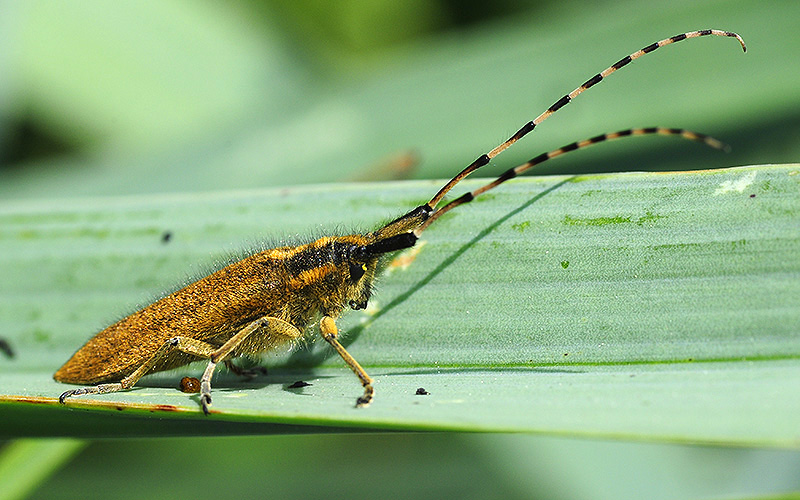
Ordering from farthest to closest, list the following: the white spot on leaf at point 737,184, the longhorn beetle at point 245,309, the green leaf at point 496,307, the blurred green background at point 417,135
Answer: the blurred green background at point 417,135
the longhorn beetle at point 245,309
the white spot on leaf at point 737,184
the green leaf at point 496,307

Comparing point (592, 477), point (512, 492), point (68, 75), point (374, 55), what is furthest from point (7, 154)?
point (592, 477)

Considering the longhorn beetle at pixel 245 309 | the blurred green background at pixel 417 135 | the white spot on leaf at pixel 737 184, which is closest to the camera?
the white spot on leaf at pixel 737 184

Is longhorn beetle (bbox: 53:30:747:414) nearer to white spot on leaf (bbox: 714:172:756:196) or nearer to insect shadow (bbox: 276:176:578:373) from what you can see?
insect shadow (bbox: 276:176:578:373)

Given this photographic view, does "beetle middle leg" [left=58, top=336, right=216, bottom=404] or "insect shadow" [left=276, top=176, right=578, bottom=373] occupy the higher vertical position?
"insect shadow" [left=276, top=176, right=578, bottom=373]

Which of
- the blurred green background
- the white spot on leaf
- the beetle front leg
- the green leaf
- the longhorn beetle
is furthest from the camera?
the blurred green background

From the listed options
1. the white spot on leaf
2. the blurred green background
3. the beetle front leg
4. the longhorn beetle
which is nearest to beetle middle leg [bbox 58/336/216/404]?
the longhorn beetle

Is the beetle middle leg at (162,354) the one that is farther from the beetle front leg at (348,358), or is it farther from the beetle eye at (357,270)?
the beetle eye at (357,270)

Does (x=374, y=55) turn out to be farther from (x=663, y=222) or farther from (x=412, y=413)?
(x=412, y=413)

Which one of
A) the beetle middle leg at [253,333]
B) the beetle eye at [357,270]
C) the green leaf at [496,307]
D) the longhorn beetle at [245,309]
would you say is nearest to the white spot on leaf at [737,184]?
the green leaf at [496,307]
